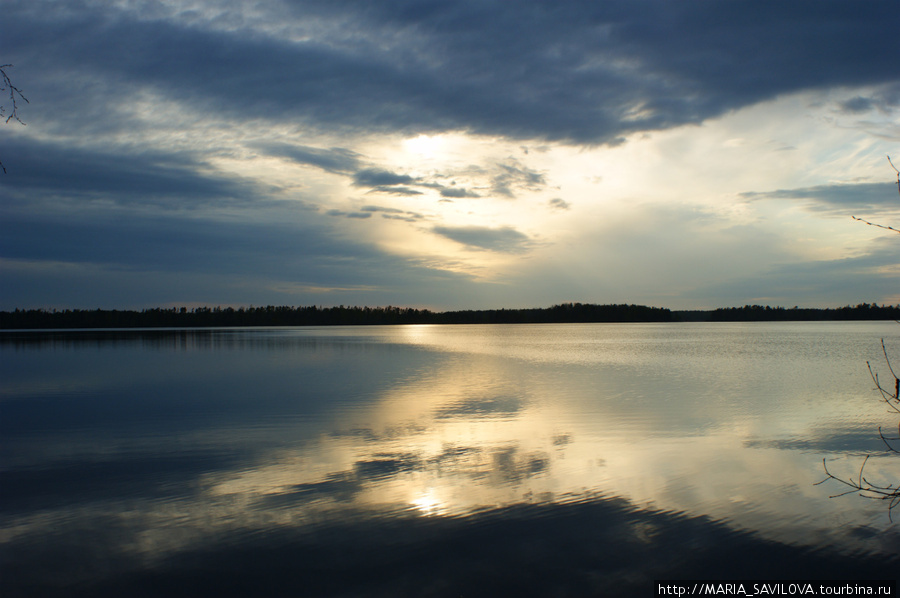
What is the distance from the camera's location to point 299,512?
7129 millimetres

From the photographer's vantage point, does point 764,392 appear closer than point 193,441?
No

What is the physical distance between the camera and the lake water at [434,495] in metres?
5.55

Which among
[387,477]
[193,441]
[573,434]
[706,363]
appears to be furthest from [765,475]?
[706,363]

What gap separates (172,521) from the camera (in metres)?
6.92

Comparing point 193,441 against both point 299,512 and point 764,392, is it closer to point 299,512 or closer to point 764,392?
point 299,512

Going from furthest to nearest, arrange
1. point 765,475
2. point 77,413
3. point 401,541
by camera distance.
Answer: point 77,413, point 765,475, point 401,541

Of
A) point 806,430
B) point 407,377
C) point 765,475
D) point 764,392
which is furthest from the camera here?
point 407,377

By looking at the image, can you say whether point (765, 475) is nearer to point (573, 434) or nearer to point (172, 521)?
point (573, 434)

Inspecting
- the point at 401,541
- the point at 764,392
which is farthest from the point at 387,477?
the point at 764,392

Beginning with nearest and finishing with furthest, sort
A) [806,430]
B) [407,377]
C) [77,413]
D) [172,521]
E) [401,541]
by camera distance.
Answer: [401,541] < [172,521] < [806,430] < [77,413] < [407,377]

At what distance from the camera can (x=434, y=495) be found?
7.82 meters

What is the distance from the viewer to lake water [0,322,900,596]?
18.2 feet

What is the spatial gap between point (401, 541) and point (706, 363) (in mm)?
28201

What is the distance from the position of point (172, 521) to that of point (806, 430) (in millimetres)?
12985
